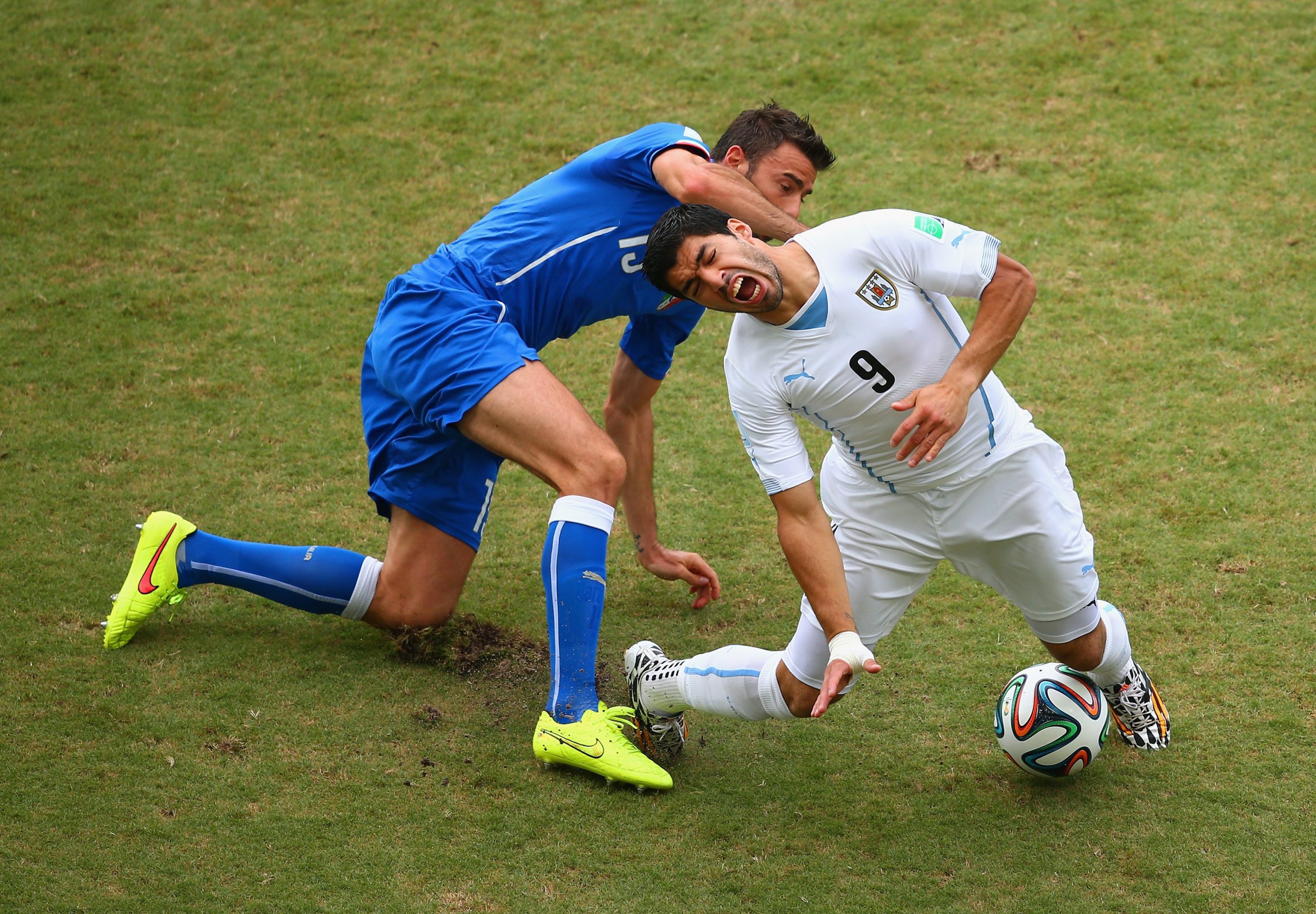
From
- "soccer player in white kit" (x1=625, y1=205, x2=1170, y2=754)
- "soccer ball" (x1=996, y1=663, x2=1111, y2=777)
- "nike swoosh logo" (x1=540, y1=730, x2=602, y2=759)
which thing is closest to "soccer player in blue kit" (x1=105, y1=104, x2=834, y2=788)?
"nike swoosh logo" (x1=540, y1=730, x2=602, y2=759)

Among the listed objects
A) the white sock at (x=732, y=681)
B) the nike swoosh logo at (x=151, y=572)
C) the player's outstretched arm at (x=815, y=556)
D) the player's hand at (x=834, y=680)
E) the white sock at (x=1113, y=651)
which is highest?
the player's outstretched arm at (x=815, y=556)

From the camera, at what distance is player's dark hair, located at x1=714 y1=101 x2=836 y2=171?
3941 mm

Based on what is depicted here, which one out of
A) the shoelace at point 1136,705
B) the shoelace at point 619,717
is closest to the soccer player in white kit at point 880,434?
the shoelace at point 1136,705

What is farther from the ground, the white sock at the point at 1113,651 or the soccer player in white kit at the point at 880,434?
the soccer player in white kit at the point at 880,434

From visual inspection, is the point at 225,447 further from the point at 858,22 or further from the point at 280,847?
the point at 858,22

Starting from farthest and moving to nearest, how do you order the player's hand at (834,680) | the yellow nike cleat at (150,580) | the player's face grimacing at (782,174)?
the yellow nike cleat at (150,580), the player's face grimacing at (782,174), the player's hand at (834,680)

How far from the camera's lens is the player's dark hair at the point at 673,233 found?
315cm

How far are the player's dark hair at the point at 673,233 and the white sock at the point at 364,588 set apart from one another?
1.60 metres

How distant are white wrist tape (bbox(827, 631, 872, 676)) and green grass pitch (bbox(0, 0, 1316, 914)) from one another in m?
0.71

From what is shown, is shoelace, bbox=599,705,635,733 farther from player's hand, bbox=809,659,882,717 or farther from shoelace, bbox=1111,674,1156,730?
shoelace, bbox=1111,674,1156,730

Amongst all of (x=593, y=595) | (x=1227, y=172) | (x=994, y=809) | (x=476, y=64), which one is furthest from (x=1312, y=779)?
(x=476, y=64)

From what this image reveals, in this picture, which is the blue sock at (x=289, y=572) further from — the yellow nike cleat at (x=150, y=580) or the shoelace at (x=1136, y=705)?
the shoelace at (x=1136, y=705)

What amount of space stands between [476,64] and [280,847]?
6.07 m

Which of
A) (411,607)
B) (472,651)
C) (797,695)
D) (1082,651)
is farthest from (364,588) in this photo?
(1082,651)
